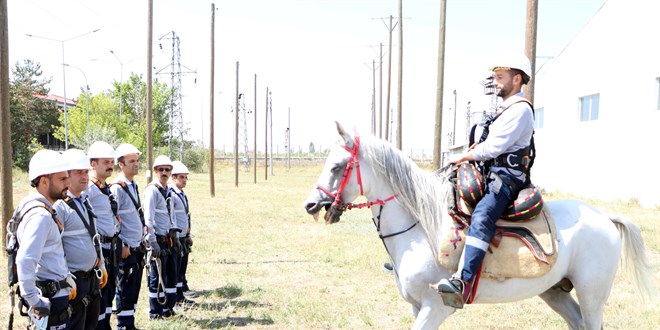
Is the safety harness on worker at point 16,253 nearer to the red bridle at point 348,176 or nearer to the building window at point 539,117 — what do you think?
the red bridle at point 348,176

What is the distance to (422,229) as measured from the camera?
15.8 feet

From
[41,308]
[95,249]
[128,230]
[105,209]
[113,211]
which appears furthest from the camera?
[128,230]

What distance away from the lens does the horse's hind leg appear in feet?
17.4

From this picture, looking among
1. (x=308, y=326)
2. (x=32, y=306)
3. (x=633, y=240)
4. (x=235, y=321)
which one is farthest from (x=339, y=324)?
(x=32, y=306)

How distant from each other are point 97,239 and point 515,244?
3.83 m

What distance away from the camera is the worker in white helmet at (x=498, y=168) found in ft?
14.4

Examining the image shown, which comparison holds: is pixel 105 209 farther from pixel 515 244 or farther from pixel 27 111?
pixel 27 111

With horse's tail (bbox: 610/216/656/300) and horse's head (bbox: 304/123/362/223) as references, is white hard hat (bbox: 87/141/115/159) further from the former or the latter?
horse's tail (bbox: 610/216/656/300)

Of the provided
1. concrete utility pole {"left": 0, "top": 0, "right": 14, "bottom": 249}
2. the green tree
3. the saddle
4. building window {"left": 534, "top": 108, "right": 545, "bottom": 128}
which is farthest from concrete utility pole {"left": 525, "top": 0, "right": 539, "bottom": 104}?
the green tree

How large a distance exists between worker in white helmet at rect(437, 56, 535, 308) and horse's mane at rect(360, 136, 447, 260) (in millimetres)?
388

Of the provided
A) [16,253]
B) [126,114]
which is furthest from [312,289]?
[126,114]

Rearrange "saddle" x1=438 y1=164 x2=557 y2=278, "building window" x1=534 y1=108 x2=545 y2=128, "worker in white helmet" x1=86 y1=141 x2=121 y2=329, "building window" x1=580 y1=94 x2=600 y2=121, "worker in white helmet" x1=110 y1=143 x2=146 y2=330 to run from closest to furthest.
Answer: "saddle" x1=438 y1=164 x2=557 y2=278, "worker in white helmet" x1=86 y1=141 x2=121 y2=329, "worker in white helmet" x1=110 y1=143 x2=146 y2=330, "building window" x1=580 y1=94 x2=600 y2=121, "building window" x1=534 y1=108 x2=545 y2=128

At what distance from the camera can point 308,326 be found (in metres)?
7.13

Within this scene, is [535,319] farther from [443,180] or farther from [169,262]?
[169,262]
